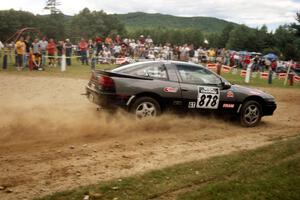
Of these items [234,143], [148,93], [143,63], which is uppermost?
[143,63]

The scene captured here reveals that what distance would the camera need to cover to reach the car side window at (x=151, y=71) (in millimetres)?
8398

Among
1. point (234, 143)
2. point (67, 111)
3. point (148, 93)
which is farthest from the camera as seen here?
point (67, 111)

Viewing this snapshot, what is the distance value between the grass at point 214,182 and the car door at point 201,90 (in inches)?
101

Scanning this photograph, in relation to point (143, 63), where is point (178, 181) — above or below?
below

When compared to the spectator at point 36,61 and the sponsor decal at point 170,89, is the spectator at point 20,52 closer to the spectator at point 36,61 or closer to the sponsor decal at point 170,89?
the spectator at point 36,61

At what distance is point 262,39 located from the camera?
7900cm

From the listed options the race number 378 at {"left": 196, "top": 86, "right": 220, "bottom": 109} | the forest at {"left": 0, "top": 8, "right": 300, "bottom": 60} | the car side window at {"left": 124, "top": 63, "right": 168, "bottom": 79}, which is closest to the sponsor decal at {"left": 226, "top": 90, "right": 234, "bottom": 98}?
the race number 378 at {"left": 196, "top": 86, "right": 220, "bottom": 109}

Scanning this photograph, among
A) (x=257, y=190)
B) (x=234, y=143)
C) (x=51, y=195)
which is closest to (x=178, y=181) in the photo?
(x=257, y=190)

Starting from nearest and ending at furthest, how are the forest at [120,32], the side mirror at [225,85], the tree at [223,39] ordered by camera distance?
the side mirror at [225,85], the forest at [120,32], the tree at [223,39]

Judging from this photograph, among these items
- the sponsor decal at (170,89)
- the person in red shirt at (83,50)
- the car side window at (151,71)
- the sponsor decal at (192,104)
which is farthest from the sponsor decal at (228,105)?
the person in red shirt at (83,50)

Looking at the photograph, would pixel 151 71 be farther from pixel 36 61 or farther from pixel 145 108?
pixel 36 61

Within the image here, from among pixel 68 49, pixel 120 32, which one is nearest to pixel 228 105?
pixel 68 49

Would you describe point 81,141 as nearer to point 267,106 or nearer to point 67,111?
point 67,111

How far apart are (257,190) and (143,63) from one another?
452 cm
